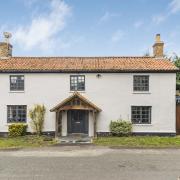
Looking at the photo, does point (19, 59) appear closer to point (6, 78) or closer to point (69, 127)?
point (6, 78)

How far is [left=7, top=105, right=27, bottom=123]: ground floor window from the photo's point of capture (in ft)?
84.0

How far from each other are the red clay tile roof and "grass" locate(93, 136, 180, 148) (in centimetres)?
603

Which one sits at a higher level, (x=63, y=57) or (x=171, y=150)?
(x=63, y=57)

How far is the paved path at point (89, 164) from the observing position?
1197cm

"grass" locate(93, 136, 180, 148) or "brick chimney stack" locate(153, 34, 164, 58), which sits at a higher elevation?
"brick chimney stack" locate(153, 34, 164, 58)

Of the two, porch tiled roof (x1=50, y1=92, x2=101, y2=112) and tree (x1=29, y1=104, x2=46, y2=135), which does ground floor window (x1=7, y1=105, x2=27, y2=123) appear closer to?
tree (x1=29, y1=104, x2=46, y2=135)

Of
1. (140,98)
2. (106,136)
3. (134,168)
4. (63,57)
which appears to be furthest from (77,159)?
(63,57)

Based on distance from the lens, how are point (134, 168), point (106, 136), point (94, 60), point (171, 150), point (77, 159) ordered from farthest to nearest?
point (94, 60) → point (106, 136) → point (171, 150) → point (77, 159) → point (134, 168)

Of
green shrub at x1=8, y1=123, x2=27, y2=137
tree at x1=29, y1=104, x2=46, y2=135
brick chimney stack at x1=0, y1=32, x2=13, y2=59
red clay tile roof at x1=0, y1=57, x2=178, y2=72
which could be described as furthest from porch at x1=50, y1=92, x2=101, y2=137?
brick chimney stack at x1=0, y1=32, x2=13, y2=59

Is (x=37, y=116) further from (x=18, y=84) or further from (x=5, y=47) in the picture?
(x=5, y=47)

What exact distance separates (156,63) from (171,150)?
10.2 metres

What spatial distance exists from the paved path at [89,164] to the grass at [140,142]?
177 cm

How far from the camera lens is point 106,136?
25.1 metres

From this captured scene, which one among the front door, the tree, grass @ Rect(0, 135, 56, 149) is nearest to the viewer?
grass @ Rect(0, 135, 56, 149)
